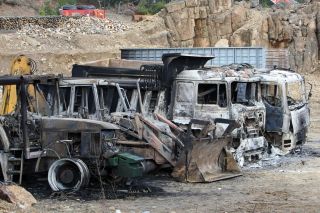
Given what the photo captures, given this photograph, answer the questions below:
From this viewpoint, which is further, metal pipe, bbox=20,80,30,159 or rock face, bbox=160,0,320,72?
rock face, bbox=160,0,320,72

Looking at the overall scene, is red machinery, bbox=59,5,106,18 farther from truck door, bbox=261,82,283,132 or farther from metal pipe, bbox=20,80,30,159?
metal pipe, bbox=20,80,30,159

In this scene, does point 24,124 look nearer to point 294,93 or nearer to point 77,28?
point 294,93

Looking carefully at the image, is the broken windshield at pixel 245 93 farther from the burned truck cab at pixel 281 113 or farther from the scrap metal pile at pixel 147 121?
the burned truck cab at pixel 281 113

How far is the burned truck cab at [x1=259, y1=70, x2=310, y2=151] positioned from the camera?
1727cm

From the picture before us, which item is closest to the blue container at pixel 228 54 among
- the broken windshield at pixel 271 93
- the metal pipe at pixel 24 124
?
the broken windshield at pixel 271 93

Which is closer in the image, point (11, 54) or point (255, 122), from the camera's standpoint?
point (255, 122)

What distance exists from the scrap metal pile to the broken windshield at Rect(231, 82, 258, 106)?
0.07ft

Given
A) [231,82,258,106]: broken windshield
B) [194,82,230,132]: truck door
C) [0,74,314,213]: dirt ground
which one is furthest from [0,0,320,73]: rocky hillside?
[0,74,314,213]: dirt ground

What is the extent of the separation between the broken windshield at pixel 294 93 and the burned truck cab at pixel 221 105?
1350 mm

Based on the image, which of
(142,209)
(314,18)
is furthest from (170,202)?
(314,18)

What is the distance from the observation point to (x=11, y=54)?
121ft

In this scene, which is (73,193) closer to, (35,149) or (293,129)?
(35,149)

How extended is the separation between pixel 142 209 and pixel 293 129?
6.77 meters

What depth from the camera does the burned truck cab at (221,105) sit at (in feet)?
51.5
